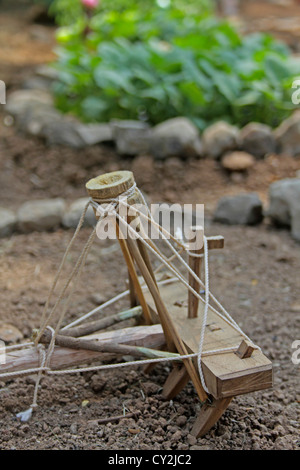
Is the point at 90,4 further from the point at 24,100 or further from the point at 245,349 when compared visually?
the point at 245,349

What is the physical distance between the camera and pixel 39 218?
3.55 m

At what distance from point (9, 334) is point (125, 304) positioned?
21.9 inches

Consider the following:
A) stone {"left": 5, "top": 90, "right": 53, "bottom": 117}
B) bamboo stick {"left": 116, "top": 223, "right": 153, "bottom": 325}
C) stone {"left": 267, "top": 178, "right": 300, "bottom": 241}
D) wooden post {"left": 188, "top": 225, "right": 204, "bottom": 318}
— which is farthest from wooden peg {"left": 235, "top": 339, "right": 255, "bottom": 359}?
stone {"left": 5, "top": 90, "right": 53, "bottom": 117}

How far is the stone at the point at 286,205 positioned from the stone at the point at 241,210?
0.29 feet

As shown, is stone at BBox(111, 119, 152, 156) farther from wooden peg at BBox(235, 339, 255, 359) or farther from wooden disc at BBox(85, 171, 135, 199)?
wooden peg at BBox(235, 339, 255, 359)

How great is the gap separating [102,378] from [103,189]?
2.52 ft

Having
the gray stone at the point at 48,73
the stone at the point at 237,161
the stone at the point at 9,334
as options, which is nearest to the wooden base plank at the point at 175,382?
the stone at the point at 9,334

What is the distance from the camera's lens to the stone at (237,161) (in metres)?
4.21

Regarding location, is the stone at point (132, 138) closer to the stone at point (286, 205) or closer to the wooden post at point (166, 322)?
the stone at point (286, 205)

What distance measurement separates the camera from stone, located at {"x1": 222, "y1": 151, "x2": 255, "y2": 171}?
421cm

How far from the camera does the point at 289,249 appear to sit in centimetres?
322
